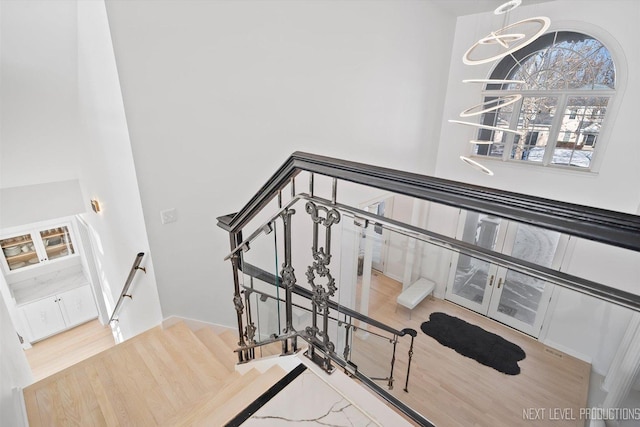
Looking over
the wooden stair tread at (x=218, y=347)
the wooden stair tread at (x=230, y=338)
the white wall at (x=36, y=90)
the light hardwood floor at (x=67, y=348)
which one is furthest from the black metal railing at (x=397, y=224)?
the light hardwood floor at (x=67, y=348)

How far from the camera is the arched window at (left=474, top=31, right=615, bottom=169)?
446 centimetres

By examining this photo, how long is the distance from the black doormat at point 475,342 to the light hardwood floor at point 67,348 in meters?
6.87

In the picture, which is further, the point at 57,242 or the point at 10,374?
the point at 57,242

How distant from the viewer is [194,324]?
3.42 meters

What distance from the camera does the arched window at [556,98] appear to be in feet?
14.6

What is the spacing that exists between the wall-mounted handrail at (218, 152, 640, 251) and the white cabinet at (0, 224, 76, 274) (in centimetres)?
716

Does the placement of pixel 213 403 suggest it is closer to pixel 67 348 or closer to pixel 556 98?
pixel 556 98

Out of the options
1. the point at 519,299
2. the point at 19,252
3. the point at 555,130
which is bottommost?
the point at 19,252

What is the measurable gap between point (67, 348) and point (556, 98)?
31.6 ft

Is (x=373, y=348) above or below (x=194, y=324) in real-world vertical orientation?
above

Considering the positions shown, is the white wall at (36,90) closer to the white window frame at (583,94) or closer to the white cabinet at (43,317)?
the white cabinet at (43,317)

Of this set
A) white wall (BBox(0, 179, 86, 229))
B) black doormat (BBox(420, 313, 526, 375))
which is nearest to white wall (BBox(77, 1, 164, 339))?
white wall (BBox(0, 179, 86, 229))

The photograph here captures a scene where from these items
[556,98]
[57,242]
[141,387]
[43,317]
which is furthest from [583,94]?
[43,317]

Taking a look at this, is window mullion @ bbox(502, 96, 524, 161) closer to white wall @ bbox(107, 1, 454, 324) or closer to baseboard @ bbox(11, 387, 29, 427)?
white wall @ bbox(107, 1, 454, 324)
